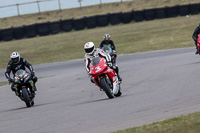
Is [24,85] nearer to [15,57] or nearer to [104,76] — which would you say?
[15,57]

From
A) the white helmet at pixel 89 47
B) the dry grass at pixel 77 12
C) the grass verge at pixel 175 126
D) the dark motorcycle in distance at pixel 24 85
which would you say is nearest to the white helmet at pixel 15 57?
the dark motorcycle in distance at pixel 24 85

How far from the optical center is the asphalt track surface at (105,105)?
288 inches

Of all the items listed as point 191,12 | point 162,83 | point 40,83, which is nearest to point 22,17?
point 191,12

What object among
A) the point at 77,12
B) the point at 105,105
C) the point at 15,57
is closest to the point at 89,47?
the point at 105,105

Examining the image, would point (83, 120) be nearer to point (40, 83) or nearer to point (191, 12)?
point (40, 83)

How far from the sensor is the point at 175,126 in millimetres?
6195

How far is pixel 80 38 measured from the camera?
113 feet

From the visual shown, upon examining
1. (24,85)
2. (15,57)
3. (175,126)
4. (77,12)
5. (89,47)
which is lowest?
(77,12)

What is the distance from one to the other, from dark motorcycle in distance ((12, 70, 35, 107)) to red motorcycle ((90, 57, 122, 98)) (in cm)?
169

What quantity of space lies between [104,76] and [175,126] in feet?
13.9

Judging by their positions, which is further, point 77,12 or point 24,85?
point 77,12

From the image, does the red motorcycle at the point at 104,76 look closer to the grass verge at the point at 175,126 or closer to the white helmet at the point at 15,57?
the white helmet at the point at 15,57

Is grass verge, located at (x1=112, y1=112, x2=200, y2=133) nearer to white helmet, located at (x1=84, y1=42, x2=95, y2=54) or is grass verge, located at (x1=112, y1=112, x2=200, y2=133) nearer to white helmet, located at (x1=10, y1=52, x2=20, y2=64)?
white helmet, located at (x1=84, y1=42, x2=95, y2=54)

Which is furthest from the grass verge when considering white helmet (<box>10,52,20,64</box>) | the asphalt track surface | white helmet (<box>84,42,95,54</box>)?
white helmet (<box>10,52,20,64</box>)
